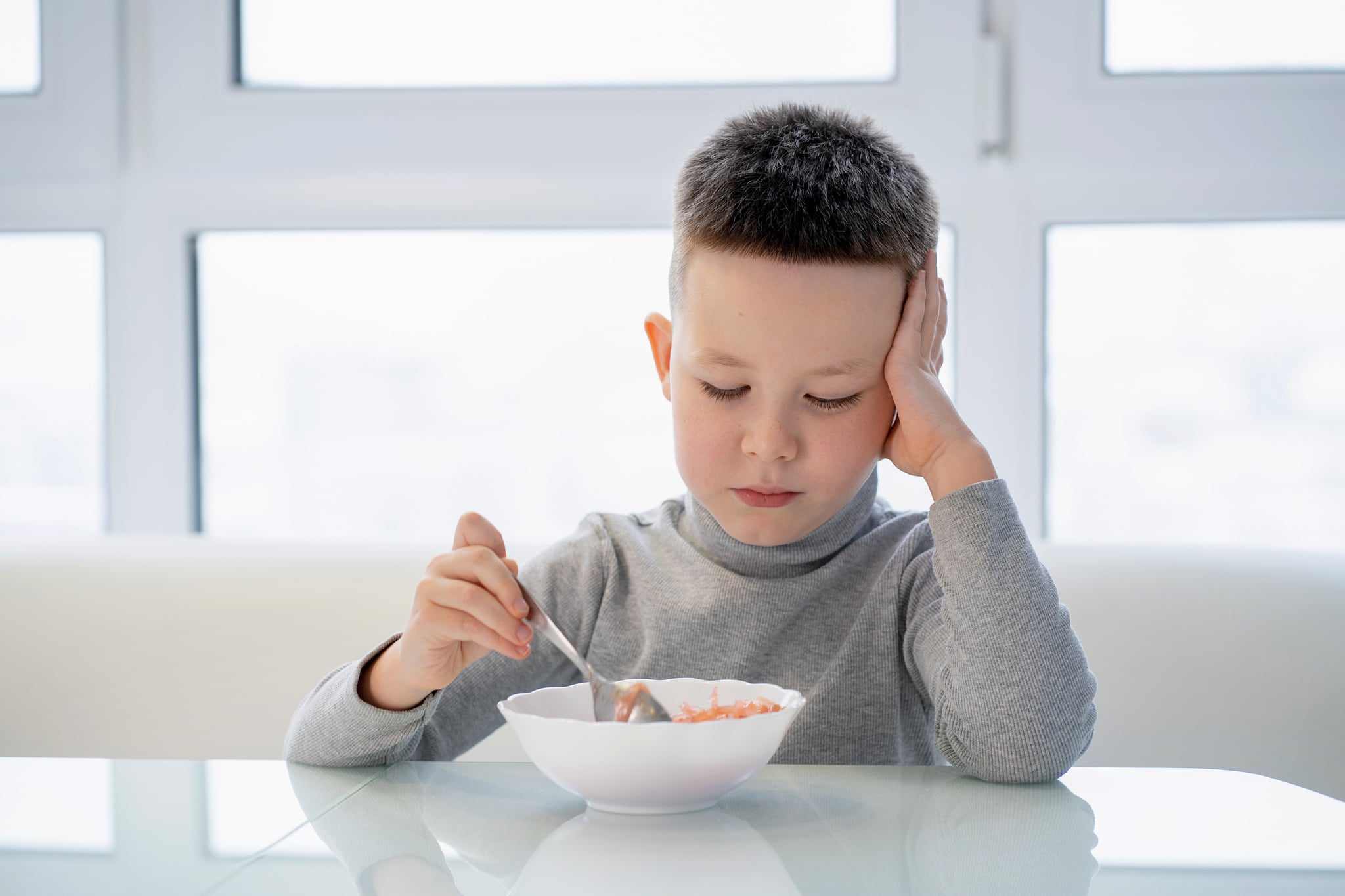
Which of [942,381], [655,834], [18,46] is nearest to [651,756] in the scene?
[655,834]

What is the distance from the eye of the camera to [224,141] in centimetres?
180

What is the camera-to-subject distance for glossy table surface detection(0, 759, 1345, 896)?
1.55 feet

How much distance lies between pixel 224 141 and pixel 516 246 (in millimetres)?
498

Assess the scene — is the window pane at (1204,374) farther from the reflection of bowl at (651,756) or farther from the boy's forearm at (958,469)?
the reflection of bowl at (651,756)

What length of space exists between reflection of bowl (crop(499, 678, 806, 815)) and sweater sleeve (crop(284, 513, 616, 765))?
163 millimetres

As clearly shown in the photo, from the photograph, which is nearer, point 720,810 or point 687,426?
point 720,810

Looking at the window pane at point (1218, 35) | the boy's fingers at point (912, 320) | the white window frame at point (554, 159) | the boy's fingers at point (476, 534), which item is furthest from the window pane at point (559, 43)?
the boy's fingers at point (476, 534)

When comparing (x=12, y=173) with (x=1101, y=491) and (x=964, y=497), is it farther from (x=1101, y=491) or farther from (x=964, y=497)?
(x=1101, y=491)

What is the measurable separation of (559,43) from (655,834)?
155 centimetres

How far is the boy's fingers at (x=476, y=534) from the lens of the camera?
719 millimetres

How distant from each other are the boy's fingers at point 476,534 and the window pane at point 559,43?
1247 millimetres

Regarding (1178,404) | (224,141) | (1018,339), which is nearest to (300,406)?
(224,141)

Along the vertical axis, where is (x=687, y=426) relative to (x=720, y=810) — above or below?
above

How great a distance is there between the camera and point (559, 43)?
5.96 feet
